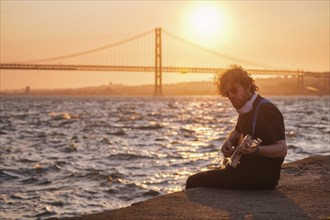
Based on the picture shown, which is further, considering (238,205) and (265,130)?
(265,130)

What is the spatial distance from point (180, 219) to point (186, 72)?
74066 mm

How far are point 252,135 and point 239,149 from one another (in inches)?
7.9

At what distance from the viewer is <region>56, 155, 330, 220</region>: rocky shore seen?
12.9 feet

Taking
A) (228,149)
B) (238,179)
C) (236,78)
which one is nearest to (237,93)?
(236,78)

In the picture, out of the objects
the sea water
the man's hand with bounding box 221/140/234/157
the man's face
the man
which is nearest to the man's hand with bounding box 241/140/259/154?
the man

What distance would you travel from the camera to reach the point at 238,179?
4699 mm

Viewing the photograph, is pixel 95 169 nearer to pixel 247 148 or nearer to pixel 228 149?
pixel 228 149

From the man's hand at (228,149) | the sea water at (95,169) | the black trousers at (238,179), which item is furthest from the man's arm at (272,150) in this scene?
the sea water at (95,169)

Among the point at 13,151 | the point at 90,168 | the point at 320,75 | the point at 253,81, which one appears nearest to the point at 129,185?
the point at 90,168

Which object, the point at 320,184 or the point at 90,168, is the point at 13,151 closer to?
the point at 90,168

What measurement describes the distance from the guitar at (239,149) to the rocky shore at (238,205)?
0.24m

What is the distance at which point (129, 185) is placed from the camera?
26.0 ft

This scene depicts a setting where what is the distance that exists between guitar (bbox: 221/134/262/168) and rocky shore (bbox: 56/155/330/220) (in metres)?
0.24

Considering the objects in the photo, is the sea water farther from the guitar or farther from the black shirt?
the black shirt
